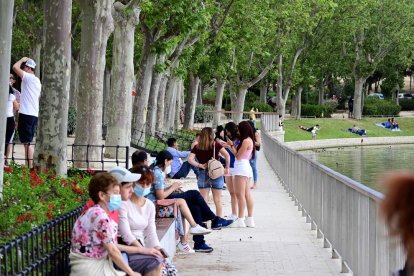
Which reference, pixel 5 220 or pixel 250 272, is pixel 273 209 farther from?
pixel 5 220

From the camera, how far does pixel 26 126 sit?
16.0 m

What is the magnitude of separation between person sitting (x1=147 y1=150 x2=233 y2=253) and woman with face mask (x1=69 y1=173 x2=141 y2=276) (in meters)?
4.63

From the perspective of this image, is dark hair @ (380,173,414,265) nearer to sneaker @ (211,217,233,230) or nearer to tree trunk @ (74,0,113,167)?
sneaker @ (211,217,233,230)

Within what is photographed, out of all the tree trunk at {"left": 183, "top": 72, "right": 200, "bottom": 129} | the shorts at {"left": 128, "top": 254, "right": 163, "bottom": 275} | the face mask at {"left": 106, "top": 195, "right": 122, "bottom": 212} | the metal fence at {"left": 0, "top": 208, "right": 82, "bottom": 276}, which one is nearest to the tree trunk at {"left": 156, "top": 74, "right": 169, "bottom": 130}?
the tree trunk at {"left": 183, "top": 72, "right": 200, "bottom": 129}

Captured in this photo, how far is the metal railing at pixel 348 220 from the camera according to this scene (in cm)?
909

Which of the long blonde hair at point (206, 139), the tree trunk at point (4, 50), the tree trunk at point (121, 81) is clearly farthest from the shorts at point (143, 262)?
the tree trunk at point (121, 81)

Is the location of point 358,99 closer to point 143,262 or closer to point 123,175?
point 143,262

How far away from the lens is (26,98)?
15648 mm

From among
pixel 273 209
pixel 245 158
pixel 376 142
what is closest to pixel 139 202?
pixel 245 158

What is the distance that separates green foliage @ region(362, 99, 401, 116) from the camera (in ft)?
311

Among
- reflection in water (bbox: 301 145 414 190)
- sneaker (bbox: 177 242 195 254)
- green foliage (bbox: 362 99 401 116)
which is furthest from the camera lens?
green foliage (bbox: 362 99 401 116)

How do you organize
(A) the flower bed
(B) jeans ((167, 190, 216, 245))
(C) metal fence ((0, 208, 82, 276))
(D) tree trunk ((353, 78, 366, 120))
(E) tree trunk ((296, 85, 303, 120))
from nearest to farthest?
(C) metal fence ((0, 208, 82, 276))
(A) the flower bed
(B) jeans ((167, 190, 216, 245))
(E) tree trunk ((296, 85, 303, 120))
(D) tree trunk ((353, 78, 366, 120))

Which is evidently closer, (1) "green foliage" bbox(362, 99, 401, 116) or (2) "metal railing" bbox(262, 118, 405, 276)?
(2) "metal railing" bbox(262, 118, 405, 276)

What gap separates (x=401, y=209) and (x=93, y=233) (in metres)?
5.70
